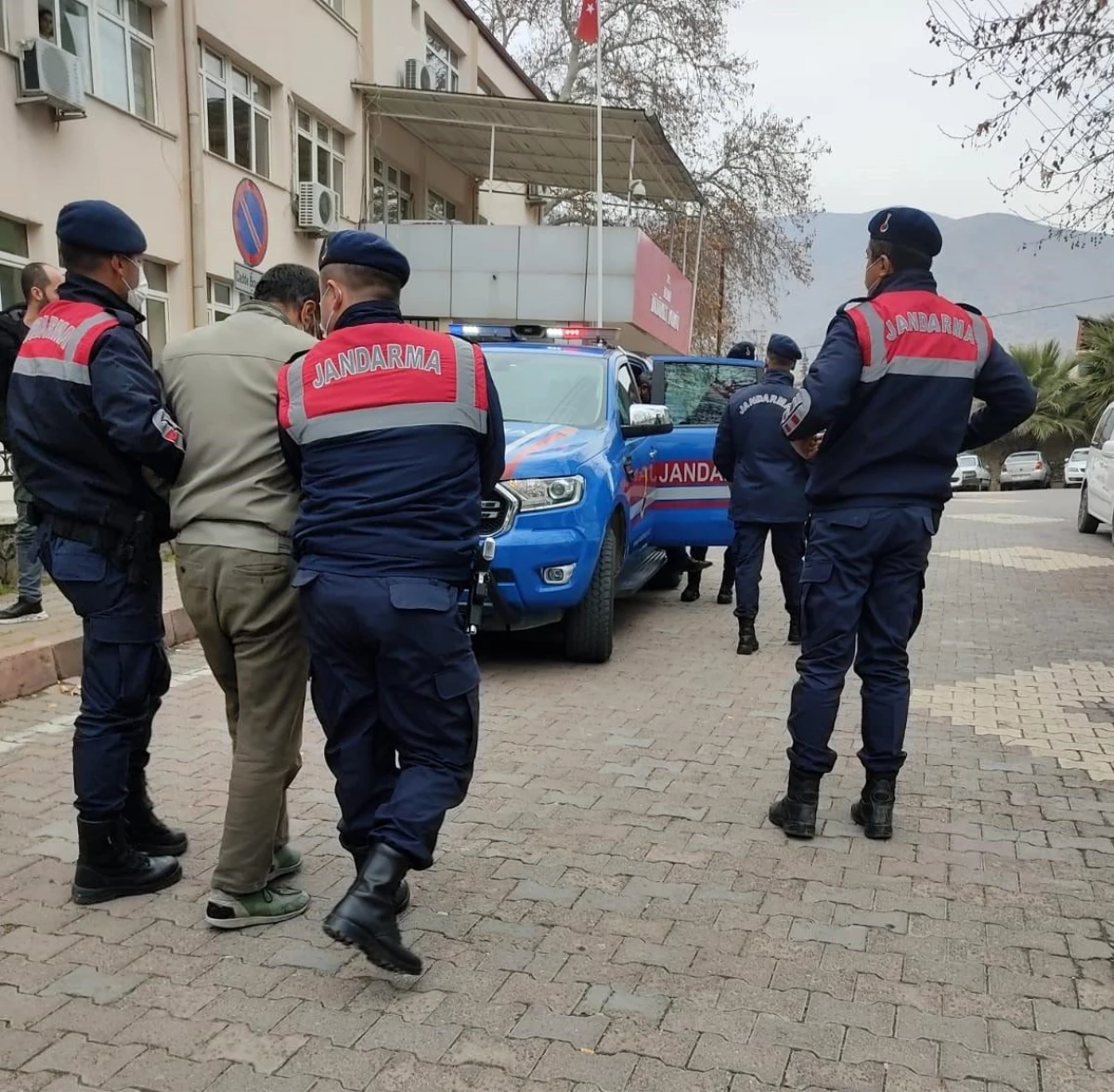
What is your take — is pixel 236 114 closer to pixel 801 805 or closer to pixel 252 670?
pixel 252 670

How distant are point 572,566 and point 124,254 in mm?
3217

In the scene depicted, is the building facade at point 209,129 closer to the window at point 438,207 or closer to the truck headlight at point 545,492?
the window at point 438,207

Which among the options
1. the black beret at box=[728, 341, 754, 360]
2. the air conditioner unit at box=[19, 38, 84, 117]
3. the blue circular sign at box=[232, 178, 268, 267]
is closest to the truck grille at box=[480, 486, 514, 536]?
the black beret at box=[728, 341, 754, 360]

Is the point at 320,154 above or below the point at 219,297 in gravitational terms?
above

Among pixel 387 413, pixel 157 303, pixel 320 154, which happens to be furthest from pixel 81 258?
pixel 320 154

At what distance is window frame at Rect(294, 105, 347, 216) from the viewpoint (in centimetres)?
1633

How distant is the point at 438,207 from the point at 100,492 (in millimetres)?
21900

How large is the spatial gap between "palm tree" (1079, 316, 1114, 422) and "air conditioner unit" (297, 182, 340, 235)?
21.9 meters

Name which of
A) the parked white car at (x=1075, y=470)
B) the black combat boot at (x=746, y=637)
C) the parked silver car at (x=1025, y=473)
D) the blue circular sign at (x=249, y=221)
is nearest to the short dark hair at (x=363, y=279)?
the black combat boot at (x=746, y=637)

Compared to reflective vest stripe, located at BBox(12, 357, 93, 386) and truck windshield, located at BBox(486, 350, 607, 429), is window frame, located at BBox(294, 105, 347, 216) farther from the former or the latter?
reflective vest stripe, located at BBox(12, 357, 93, 386)

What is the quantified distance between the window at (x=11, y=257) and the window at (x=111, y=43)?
1.88 m

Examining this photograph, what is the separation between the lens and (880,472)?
367cm

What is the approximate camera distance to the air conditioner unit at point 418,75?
61.5 feet

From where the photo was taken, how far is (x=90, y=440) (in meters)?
3.02
